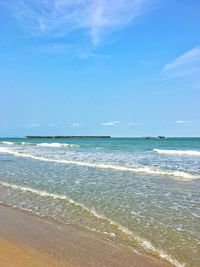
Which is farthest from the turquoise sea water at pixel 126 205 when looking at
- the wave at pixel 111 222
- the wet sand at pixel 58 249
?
the wet sand at pixel 58 249

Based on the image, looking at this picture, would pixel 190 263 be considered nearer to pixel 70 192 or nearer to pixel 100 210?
pixel 100 210

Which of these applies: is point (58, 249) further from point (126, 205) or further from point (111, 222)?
point (126, 205)

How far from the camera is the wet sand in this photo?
5.06 m

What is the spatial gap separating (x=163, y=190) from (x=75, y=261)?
739 centimetres

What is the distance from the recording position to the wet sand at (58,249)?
5.06 meters

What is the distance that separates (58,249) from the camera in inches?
222

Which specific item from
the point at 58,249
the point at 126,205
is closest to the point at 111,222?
the point at 126,205

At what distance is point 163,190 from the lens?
39.3ft

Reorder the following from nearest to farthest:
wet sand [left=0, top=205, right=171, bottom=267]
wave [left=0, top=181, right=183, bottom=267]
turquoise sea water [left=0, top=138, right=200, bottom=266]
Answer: wet sand [left=0, top=205, right=171, bottom=267] < wave [left=0, top=181, right=183, bottom=267] < turquoise sea water [left=0, top=138, right=200, bottom=266]

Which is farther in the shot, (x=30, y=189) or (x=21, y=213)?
(x=30, y=189)

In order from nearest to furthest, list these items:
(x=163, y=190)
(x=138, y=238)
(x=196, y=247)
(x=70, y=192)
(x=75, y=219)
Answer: (x=196, y=247) → (x=138, y=238) → (x=75, y=219) → (x=70, y=192) → (x=163, y=190)

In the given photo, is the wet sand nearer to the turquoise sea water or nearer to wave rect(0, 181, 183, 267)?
wave rect(0, 181, 183, 267)

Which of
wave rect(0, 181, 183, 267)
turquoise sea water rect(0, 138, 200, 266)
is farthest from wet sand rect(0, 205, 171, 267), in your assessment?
turquoise sea water rect(0, 138, 200, 266)

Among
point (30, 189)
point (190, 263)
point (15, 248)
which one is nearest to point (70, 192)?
point (30, 189)
